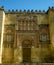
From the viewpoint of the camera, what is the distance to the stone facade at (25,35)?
1375 centimetres

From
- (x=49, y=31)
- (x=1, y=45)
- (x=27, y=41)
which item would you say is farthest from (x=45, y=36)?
(x=1, y=45)

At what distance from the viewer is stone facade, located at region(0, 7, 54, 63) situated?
13.8 m

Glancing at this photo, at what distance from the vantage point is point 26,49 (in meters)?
14.0

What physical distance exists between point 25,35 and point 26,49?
1.16 m

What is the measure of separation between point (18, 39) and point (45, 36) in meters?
2.24

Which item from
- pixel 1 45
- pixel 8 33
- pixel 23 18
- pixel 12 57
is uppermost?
pixel 23 18

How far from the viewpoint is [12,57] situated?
13.7 meters

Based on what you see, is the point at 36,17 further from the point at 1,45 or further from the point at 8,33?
the point at 1,45

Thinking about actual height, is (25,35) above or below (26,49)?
above

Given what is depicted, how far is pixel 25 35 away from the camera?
46.9 ft

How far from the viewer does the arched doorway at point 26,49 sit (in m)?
13.8

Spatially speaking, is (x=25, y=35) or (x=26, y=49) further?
(x=25, y=35)

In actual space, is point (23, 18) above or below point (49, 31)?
above

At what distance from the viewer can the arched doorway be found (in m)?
13.8
